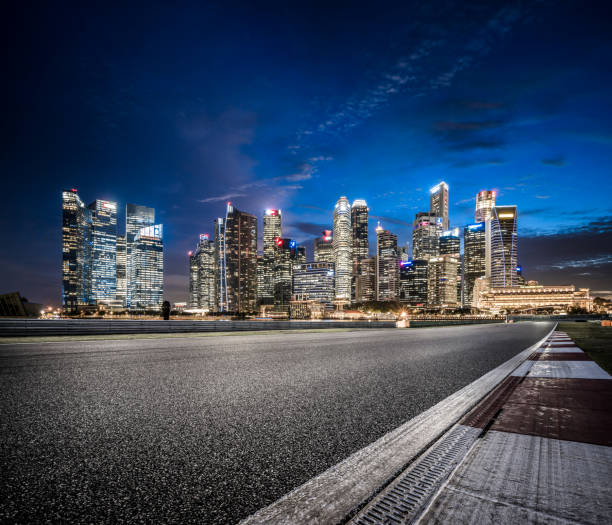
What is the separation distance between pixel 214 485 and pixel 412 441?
150cm

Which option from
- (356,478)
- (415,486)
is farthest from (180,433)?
(415,486)

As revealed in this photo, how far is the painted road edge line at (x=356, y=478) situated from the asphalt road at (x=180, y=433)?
0.33ft

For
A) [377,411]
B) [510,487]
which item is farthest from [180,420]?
[510,487]

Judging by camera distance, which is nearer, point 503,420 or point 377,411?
point 503,420

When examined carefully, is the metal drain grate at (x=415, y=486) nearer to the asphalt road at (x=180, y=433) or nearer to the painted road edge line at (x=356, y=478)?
the painted road edge line at (x=356, y=478)

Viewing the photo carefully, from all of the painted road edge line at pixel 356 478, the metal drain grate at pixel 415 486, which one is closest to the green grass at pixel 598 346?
the painted road edge line at pixel 356 478

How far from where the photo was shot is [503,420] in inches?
119

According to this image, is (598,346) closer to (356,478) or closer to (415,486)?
(415,486)

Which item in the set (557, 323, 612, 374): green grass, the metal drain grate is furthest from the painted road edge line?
(557, 323, 612, 374): green grass

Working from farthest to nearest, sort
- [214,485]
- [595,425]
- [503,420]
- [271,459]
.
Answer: [503,420] < [595,425] < [271,459] < [214,485]

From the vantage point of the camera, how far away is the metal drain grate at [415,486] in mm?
1611

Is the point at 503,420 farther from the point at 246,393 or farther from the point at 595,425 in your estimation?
the point at 246,393

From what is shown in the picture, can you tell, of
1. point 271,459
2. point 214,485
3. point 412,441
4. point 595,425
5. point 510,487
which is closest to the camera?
point 510,487

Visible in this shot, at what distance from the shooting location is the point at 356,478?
2.01 meters
